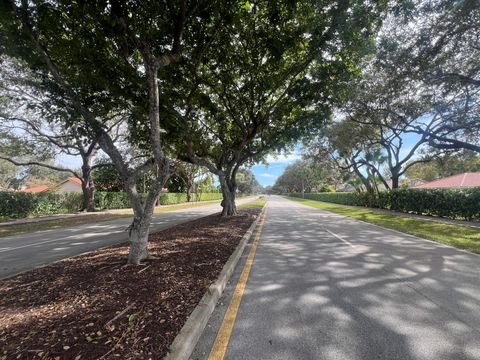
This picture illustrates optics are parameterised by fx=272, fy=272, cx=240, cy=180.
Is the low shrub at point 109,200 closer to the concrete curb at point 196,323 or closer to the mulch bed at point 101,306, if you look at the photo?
the mulch bed at point 101,306

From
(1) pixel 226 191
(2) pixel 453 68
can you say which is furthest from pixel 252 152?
(2) pixel 453 68

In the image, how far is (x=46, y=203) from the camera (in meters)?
23.5

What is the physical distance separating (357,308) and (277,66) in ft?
28.5

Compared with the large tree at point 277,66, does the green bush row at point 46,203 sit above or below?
below

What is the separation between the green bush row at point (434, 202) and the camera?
15.7 m

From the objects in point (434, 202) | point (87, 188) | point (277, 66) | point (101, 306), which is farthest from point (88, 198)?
point (434, 202)

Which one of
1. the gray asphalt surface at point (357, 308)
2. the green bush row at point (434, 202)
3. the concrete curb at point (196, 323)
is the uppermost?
the green bush row at point (434, 202)

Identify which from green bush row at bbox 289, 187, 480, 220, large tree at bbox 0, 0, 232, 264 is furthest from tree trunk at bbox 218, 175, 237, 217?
green bush row at bbox 289, 187, 480, 220

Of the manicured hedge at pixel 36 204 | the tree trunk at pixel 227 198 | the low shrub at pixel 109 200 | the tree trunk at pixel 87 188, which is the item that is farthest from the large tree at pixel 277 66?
the low shrub at pixel 109 200

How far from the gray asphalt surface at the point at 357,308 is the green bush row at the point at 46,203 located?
21.9 metres

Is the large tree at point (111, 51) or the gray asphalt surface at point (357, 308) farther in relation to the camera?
the large tree at point (111, 51)

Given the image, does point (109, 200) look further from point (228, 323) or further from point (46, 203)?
point (228, 323)

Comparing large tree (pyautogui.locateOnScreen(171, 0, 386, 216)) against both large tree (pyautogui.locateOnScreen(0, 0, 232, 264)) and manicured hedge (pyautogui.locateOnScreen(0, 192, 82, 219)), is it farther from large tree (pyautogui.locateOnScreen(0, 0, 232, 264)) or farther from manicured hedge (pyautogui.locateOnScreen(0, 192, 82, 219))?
manicured hedge (pyautogui.locateOnScreen(0, 192, 82, 219))

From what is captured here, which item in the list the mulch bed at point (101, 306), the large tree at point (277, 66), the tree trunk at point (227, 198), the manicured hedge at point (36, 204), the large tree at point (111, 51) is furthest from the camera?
the manicured hedge at point (36, 204)
